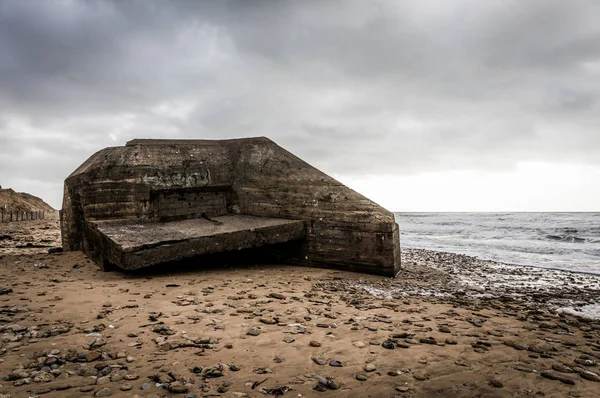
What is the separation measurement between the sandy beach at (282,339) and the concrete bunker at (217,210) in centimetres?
75

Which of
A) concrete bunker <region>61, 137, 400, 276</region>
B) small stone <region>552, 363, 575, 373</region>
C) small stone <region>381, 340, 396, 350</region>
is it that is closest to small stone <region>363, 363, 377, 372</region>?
small stone <region>381, 340, 396, 350</region>

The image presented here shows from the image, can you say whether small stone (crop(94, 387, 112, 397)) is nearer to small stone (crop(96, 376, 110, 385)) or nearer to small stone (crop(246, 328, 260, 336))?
small stone (crop(96, 376, 110, 385))

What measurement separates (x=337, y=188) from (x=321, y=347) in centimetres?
479

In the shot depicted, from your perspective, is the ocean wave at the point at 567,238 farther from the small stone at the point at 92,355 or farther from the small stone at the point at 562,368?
the small stone at the point at 92,355

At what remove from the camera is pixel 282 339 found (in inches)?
139

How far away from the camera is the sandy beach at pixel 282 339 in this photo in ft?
8.59

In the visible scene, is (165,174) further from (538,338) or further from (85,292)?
(538,338)

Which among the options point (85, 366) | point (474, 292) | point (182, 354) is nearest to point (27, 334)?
point (85, 366)

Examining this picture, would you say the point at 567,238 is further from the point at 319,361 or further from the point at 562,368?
the point at 319,361

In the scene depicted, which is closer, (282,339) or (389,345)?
(389,345)

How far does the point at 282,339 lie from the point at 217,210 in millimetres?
5920

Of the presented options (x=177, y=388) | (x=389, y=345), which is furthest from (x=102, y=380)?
(x=389, y=345)

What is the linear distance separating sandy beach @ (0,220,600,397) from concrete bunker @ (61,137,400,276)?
75cm

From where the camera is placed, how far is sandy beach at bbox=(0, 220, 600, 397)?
103 inches
